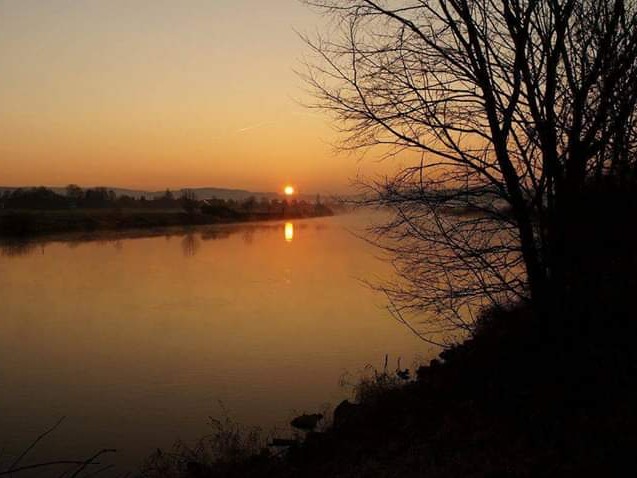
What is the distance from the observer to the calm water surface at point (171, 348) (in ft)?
26.2

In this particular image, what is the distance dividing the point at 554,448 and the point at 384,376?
4.33 meters

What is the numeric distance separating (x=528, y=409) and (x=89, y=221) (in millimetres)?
53153

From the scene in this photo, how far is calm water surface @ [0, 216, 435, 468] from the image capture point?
800 cm

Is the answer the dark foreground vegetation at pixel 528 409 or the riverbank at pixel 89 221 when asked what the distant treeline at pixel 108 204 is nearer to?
the riverbank at pixel 89 221

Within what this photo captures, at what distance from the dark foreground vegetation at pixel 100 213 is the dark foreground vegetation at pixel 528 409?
4139 centimetres

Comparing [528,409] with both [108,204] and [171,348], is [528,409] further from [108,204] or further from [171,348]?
[108,204]

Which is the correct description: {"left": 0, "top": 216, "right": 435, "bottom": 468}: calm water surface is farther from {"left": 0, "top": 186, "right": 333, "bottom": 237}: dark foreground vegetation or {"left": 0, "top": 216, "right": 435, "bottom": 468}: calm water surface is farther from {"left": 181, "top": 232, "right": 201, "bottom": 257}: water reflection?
{"left": 0, "top": 186, "right": 333, "bottom": 237}: dark foreground vegetation

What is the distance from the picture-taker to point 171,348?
1175cm

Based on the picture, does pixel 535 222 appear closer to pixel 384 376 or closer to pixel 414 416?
pixel 414 416

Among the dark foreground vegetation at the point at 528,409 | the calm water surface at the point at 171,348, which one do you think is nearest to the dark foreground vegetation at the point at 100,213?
the calm water surface at the point at 171,348

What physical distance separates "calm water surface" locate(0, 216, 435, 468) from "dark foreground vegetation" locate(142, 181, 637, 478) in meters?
1.55

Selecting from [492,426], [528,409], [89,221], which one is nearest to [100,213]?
[89,221]

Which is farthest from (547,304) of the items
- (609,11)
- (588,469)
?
(609,11)

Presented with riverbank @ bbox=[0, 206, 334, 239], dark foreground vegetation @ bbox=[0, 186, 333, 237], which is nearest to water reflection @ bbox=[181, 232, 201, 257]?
dark foreground vegetation @ bbox=[0, 186, 333, 237]
